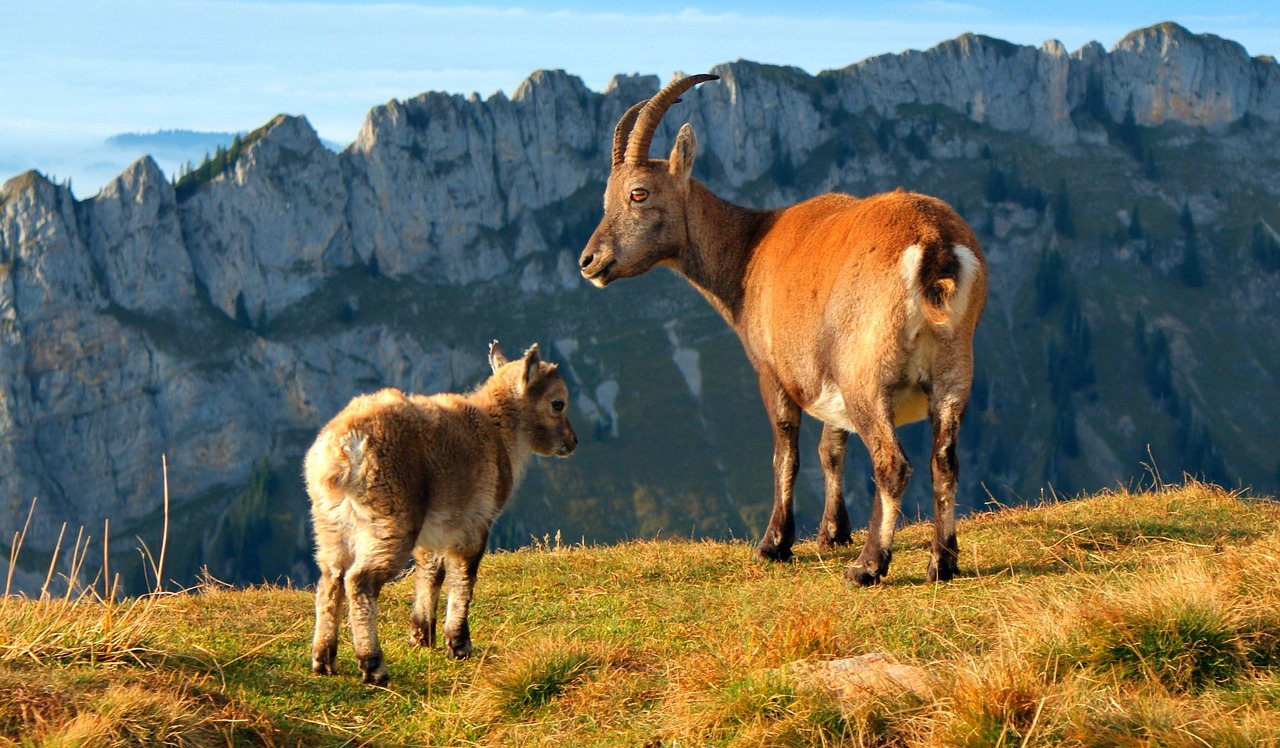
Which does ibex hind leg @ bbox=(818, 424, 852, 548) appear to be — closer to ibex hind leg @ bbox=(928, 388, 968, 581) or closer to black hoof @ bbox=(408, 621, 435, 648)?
ibex hind leg @ bbox=(928, 388, 968, 581)

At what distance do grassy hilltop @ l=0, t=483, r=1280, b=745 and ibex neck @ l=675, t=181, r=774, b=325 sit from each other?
13.7ft

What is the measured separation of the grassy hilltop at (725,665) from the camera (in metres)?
7.08

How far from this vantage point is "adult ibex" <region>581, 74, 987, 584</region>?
451 inches

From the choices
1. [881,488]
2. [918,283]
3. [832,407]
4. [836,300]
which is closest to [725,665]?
[881,488]

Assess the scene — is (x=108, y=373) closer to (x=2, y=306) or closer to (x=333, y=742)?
(x=2, y=306)

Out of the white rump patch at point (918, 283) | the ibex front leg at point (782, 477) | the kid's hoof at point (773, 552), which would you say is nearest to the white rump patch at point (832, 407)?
the ibex front leg at point (782, 477)

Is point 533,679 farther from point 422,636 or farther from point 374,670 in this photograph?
point 422,636

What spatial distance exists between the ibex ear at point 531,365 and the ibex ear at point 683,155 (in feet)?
15.6

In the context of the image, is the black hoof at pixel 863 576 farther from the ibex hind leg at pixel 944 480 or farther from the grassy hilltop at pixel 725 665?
the ibex hind leg at pixel 944 480

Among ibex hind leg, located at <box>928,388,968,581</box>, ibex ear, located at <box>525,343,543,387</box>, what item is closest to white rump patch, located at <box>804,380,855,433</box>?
ibex hind leg, located at <box>928,388,968,581</box>

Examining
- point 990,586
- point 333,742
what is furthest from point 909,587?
point 333,742

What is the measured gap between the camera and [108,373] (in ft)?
651

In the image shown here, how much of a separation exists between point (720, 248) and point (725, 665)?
7.95 m

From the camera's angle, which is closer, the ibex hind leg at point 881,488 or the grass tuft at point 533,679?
the grass tuft at point 533,679
